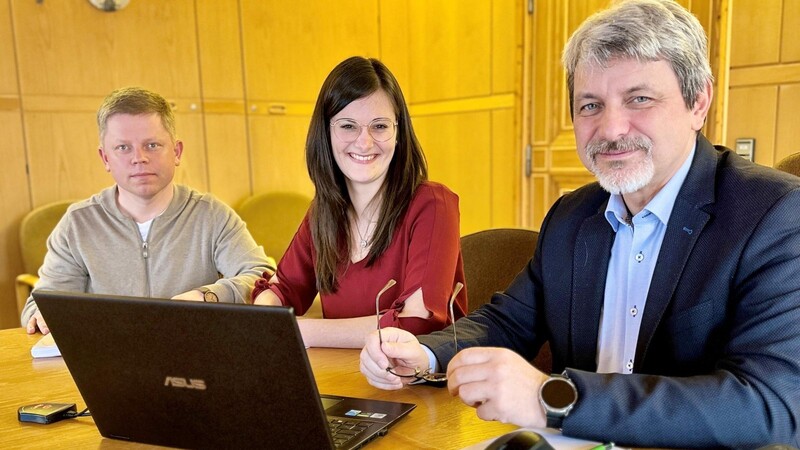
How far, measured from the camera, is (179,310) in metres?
0.79

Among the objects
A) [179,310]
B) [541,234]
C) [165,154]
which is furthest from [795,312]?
[165,154]

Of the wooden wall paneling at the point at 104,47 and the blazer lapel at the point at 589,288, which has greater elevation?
the wooden wall paneling at the point at 104,47

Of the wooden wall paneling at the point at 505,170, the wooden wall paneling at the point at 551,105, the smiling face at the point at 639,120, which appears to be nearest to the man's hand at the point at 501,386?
the smiling face at the point at 639,120

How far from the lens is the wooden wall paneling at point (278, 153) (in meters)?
4.14

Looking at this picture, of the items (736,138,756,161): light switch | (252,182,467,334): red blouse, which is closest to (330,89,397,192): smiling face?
(252,182,467,334): red blouse

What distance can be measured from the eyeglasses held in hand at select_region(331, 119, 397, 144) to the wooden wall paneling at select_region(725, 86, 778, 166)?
2.04 m

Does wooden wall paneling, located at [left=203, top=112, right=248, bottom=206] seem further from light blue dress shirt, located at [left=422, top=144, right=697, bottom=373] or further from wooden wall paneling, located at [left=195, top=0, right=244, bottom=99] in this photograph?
light blue dress shirt, located at [left=422, top=144, right=697, bottom=373]

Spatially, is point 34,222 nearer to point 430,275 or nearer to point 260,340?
point 430,275

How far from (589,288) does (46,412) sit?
1070 mm

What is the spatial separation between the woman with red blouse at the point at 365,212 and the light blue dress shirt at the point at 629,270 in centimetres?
42

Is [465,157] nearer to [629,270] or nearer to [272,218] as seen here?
[272,218]

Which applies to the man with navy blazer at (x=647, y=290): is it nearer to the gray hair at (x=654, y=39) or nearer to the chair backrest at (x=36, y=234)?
the gray hair at (x=654, y=39)

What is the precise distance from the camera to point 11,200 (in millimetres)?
3336

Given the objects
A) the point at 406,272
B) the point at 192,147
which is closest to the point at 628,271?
the point at 406,272
